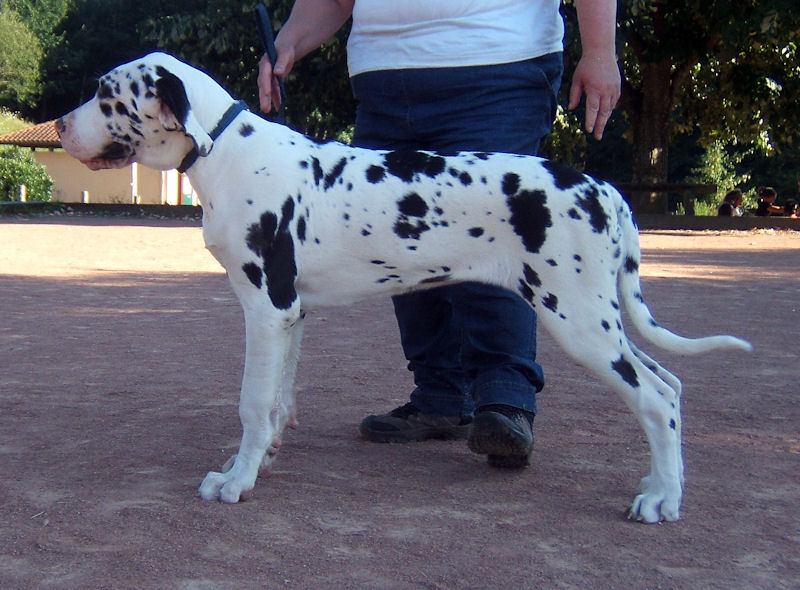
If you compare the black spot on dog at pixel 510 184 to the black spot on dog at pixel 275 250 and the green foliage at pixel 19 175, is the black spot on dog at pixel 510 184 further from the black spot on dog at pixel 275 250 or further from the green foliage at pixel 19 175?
the green foliage at pixel 19 175

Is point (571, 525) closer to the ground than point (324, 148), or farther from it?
closer to the ground

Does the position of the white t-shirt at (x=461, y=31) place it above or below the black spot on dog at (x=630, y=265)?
above

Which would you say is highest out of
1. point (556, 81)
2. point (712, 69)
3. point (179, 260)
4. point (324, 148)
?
point (712, 69)

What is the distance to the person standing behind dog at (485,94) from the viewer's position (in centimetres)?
399

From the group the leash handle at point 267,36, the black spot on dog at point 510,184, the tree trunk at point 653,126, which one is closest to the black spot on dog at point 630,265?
the black spot on dog at point 510,184

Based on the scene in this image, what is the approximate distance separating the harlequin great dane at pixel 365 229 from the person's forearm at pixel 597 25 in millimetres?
656

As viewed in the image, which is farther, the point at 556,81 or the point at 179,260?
the point at 179,260

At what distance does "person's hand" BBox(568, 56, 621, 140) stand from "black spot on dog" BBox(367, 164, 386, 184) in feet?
2.73

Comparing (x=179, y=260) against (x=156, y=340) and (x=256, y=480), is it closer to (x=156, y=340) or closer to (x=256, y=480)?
(x=156, y=340)

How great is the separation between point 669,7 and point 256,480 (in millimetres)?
23281

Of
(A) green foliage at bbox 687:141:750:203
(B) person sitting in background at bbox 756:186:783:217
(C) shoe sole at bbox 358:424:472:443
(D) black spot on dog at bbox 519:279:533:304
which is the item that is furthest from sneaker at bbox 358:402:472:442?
(A) green foliage at bbox 687:141:750:203

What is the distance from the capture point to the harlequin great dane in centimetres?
354

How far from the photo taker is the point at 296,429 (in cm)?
458

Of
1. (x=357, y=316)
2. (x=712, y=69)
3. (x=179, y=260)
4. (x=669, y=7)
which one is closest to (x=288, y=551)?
(x=357, y=316)
